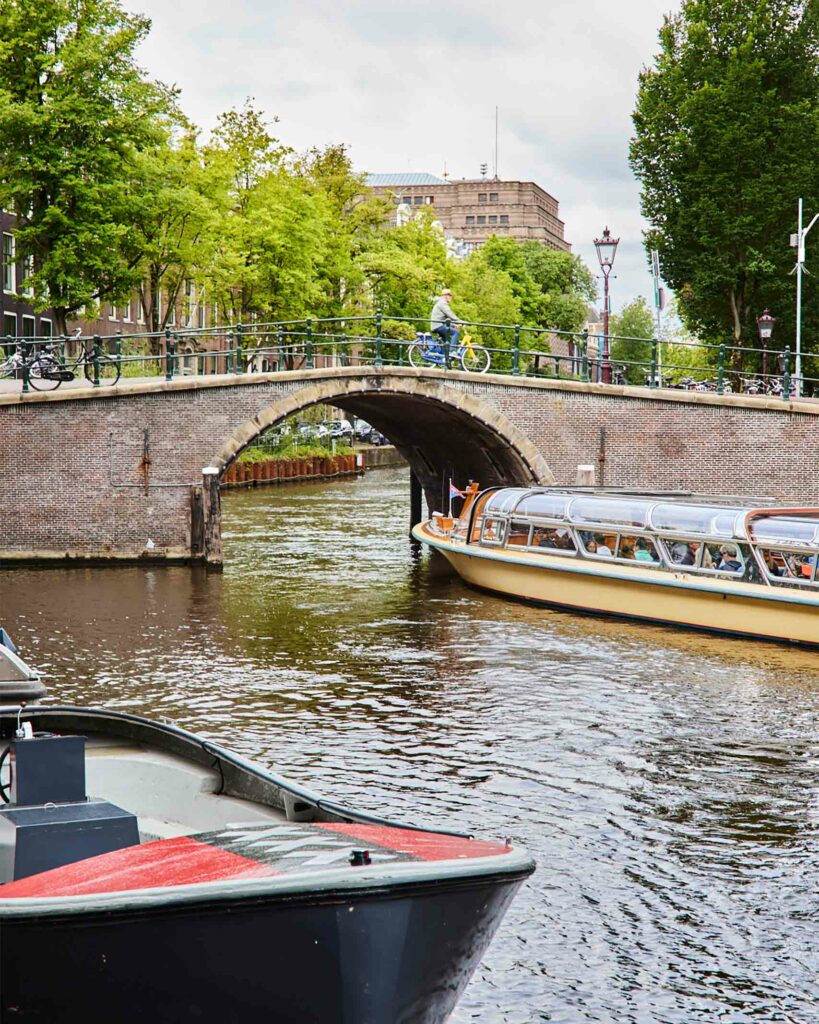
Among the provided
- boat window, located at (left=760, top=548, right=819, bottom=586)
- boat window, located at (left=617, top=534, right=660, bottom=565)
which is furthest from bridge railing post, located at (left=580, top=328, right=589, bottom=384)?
boat window, located at (left=760, top=548, right=819, bottom=586)

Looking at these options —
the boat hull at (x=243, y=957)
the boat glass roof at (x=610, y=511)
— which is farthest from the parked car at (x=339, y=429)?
the boat hull at (x=243, y=957)

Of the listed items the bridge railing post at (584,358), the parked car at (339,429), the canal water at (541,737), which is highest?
the bridge railing post at (584,358)

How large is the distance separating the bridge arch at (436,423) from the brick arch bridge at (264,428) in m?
0.04

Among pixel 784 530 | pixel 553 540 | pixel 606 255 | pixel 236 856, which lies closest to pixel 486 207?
pixel 606 255

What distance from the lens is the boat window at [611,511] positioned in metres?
19.1

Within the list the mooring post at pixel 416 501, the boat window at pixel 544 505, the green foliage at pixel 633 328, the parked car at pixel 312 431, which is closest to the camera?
the boat window at pixel 544 505

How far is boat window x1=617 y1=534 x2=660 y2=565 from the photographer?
1873 centimetres

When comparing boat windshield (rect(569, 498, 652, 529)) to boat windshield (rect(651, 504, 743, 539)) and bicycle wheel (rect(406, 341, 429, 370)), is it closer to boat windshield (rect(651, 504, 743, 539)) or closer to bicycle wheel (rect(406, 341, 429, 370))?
boat windshield (rect(651, 504, 743, 539))

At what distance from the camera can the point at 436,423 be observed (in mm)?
29062

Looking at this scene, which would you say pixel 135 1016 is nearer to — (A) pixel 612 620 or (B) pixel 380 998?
(B) pixel 380 998

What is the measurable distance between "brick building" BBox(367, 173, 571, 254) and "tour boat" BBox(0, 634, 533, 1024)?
12624cm

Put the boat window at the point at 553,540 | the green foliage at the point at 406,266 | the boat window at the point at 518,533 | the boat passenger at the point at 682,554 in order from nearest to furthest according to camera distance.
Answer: the boat passenger at the point at 682,554 → the boat window at the point at 553,540 → the boat window at the point at 518,533 → the green foliage at the point at 406,266

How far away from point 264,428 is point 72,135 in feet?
31.9

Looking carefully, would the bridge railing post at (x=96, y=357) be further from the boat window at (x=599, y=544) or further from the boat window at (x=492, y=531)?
the boat window at (x=599, y=544)
